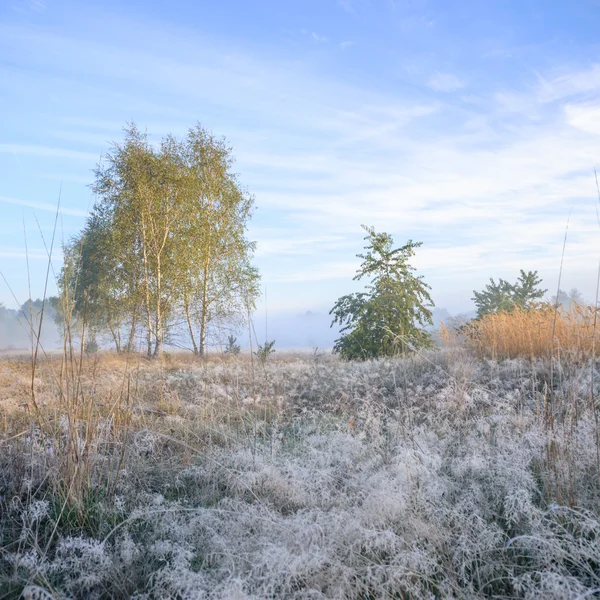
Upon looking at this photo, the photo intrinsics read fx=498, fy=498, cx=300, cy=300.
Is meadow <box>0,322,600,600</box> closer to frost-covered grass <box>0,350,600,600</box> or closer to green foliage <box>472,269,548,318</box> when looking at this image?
frost-covered grass <box>0,350,600,600</box>

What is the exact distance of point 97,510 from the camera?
3.14 m

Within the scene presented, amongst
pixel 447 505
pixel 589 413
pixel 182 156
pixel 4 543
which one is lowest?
pixel 4 543

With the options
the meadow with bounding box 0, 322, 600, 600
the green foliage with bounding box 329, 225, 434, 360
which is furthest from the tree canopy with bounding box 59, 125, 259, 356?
the meadow with bounding box 0, 322, 600, 600

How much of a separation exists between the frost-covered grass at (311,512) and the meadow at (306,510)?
0.6 inches

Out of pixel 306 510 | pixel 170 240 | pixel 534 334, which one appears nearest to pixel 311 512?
pixel 306 510

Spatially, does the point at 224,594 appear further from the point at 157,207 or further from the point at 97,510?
the point at 157,207

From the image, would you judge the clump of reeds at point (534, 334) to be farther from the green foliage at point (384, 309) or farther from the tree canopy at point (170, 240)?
the tree canopy at point (170, 240)

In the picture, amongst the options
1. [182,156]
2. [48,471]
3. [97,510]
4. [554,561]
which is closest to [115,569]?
[97,510]

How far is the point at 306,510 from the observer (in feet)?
9.85

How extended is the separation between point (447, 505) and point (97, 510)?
216 centimetres

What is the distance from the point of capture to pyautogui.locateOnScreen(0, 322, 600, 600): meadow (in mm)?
2344

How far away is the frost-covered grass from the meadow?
0.01 metres

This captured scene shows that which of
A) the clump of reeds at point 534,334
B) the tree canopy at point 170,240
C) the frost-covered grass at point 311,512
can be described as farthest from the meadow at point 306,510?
the tree canopy at point 170,240

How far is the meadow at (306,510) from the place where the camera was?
2344mm
